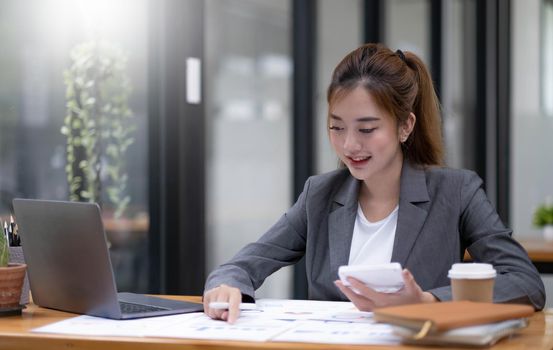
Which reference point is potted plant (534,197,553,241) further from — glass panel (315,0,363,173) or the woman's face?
the woman's face

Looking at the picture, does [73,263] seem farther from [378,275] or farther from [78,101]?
[78,101]

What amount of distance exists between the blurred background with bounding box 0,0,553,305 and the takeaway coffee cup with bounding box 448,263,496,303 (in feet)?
6.48

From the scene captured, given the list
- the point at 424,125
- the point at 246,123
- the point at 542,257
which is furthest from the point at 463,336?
the point at 246,123

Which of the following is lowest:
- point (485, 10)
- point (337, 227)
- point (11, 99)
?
point (337, 227)

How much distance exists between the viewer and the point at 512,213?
6.61 meters

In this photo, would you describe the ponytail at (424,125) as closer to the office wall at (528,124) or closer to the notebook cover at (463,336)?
the notebook cover at (463,336)

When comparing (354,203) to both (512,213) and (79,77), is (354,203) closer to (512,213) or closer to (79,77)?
(79,77)

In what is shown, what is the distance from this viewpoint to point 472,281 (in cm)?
199

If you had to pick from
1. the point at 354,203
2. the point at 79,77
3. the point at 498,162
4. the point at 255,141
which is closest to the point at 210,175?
the point at 255,141

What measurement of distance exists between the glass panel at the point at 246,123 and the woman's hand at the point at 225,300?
76.8 inches

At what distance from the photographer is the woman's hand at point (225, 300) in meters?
2.11

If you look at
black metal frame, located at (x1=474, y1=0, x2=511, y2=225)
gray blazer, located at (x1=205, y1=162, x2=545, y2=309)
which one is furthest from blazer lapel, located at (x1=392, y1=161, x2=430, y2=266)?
black metal frame, located at (x1=474, y1=0, x2=511, y2=225)

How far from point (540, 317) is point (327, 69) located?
304 cm

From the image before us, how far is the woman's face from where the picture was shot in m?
2.46
